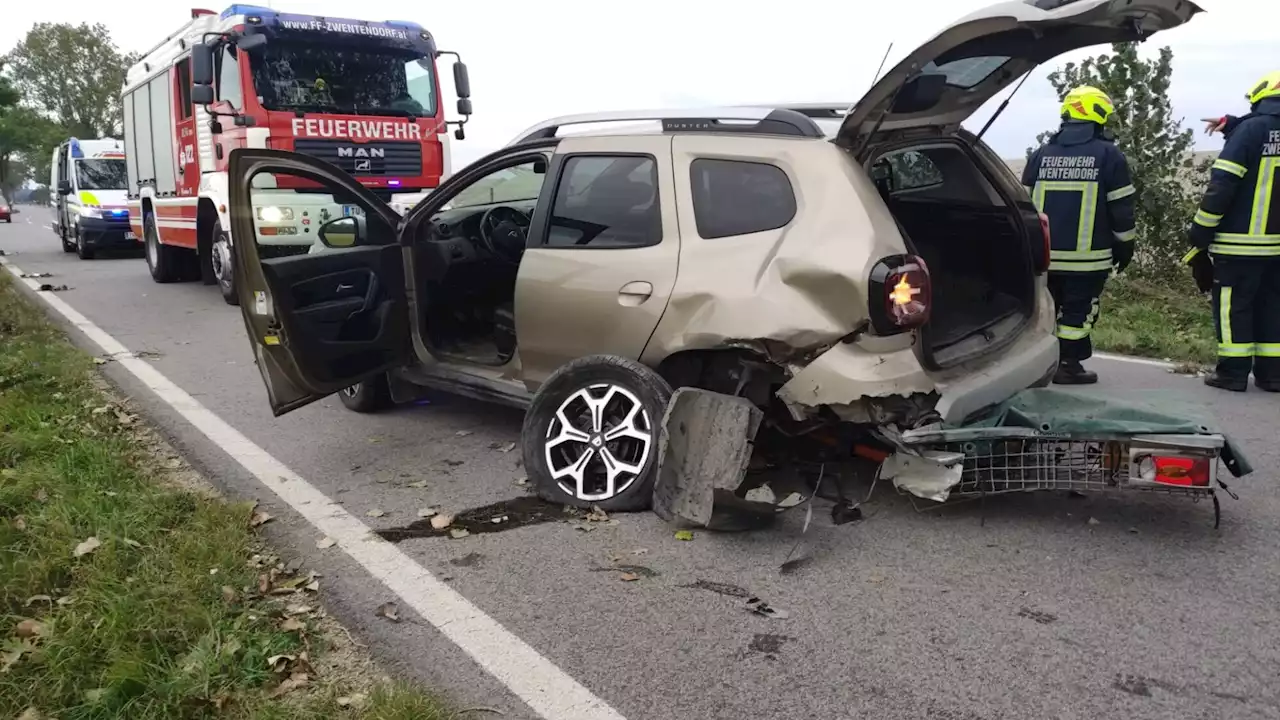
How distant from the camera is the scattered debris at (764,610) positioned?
10.0 feet

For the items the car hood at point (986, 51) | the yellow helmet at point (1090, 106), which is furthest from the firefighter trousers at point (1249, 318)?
the car hood at point (986, 51)

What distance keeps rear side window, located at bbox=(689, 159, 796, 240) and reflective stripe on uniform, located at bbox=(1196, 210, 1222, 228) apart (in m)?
3.92

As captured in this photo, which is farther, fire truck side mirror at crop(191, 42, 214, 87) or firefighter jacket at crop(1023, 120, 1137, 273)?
fire truck side mirror at crop(191, 42, 214, 87)

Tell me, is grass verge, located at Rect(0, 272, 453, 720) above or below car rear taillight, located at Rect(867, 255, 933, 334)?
below

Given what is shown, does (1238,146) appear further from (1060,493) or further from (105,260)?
(105,260)

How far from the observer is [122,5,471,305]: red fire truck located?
29.9 ft

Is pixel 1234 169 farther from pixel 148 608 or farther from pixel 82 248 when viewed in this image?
pixel 82 248

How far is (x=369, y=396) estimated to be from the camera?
5590mm

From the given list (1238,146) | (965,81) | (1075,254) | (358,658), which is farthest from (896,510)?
(1238,146)

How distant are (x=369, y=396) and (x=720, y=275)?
2774mm

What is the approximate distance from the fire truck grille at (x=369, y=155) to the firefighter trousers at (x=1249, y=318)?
25.1 feet

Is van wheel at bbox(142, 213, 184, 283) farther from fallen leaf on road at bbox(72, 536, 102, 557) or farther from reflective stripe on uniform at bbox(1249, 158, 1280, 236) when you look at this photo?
reflective stripe on uniform at bbox(1249, 158, 1280, 236)

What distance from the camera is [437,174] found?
10523 millimetres

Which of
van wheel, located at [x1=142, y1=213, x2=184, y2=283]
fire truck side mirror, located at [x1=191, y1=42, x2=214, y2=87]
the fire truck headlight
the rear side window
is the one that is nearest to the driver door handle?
the rear side window
